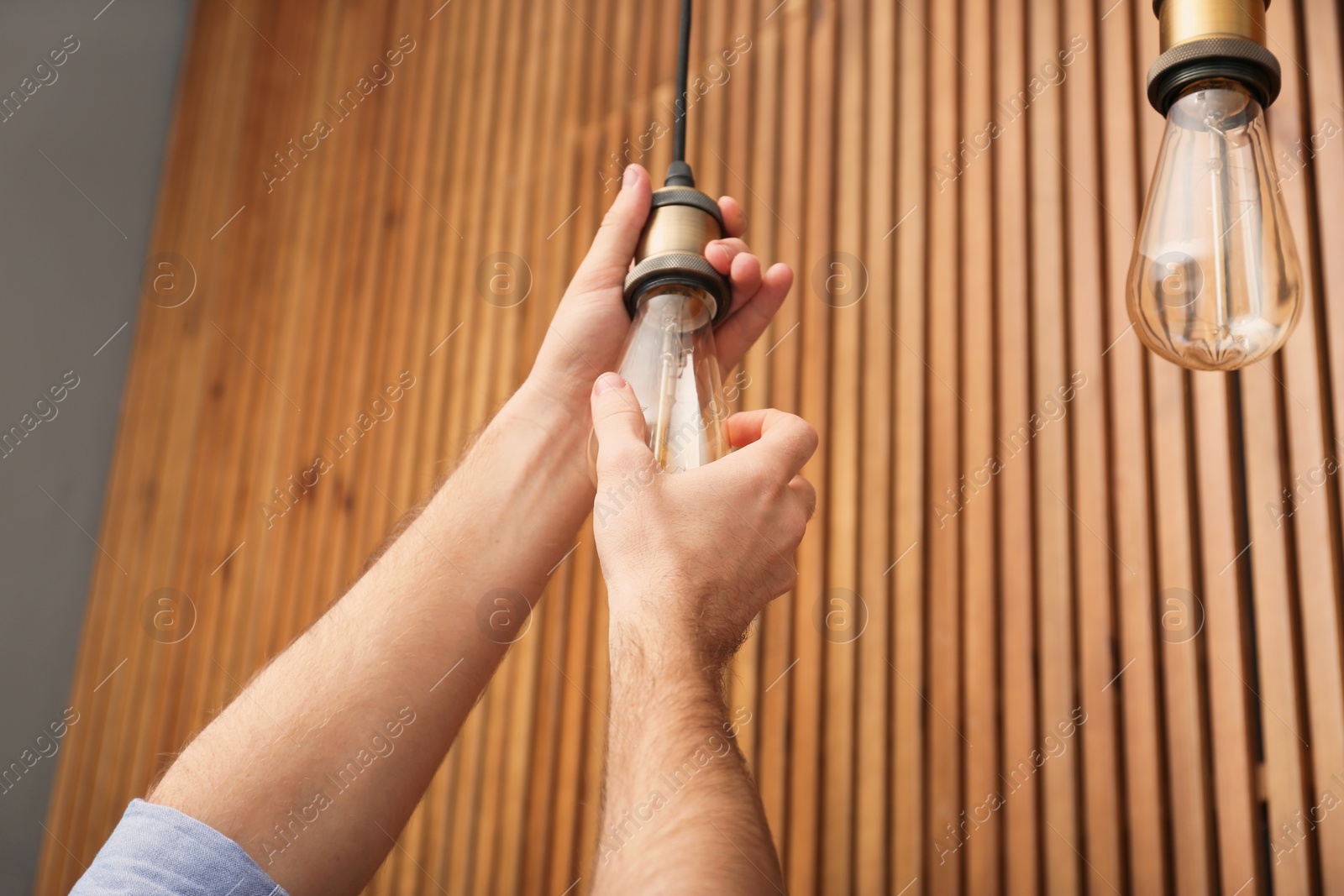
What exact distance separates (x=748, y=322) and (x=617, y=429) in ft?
1.20

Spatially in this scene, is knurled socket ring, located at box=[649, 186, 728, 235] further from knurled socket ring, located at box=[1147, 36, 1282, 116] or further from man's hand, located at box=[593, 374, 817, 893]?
knurled socket ring, located at box=[1147, 36, 1282, 116]

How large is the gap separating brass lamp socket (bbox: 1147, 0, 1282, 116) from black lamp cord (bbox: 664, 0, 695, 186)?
0.85 feet

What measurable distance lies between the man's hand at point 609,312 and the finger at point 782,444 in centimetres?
13

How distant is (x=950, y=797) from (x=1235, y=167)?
2.60 feet

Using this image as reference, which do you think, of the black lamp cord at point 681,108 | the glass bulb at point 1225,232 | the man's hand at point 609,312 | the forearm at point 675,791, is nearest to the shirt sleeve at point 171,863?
the forearm at point 675,791

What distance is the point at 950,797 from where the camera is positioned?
106 centimetres

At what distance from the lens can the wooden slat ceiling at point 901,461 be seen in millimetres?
963

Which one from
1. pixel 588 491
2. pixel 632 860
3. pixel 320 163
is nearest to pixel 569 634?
pixel 588 491

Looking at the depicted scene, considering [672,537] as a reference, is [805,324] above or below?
above

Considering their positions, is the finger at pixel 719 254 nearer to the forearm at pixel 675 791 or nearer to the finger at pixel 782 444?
the finger at pixel 782 444

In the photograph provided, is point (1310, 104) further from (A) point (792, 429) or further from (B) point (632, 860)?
(B) point (632, 860)

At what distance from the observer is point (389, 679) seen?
0.83m

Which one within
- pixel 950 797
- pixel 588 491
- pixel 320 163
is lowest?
pixel 950 797

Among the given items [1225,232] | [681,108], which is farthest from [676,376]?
[1225,232]
